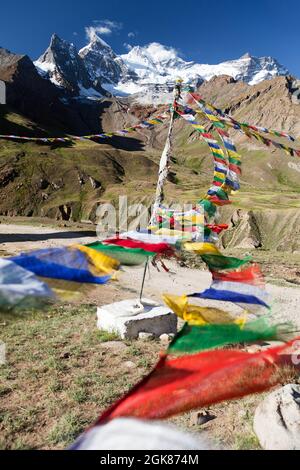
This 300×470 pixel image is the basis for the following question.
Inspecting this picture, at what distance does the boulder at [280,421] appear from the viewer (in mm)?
5091

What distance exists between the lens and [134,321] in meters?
9.40

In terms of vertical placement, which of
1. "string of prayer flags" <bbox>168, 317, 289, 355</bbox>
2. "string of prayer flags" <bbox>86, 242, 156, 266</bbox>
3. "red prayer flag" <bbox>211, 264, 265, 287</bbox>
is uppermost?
"string of prayer flags" <bbox>86, 242, 156, 266</bbox>

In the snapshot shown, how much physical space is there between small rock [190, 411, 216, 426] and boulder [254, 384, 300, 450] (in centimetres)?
69

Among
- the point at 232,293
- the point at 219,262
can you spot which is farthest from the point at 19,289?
the point at 219,262

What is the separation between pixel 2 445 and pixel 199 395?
3076mm

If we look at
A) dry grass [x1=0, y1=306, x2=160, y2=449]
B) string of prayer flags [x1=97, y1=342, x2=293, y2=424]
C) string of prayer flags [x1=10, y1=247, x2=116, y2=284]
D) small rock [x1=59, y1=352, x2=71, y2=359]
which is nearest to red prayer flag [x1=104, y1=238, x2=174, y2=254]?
string of prayer flags [x1=10, y1=247, x2=116, y2=284]

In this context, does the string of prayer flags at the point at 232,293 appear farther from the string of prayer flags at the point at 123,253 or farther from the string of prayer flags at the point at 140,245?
the string of prayer flags at the point at 123,253

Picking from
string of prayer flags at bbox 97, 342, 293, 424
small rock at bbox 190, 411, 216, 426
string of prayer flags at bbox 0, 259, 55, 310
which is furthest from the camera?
small rock at bbox 190, 411, 216, 426

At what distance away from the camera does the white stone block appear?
9.38 m

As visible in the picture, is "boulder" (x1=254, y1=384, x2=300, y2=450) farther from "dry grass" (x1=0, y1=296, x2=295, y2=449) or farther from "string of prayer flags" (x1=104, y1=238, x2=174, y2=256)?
"string of prayer flags" (x1=104, y1=238, x2=174, y2=256)

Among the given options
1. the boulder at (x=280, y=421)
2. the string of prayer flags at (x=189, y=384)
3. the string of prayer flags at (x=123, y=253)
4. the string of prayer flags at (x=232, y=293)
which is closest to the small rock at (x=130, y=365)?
the boulder at (x=280, y=421)

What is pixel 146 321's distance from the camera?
377 inches

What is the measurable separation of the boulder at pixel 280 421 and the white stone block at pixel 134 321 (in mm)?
4114
